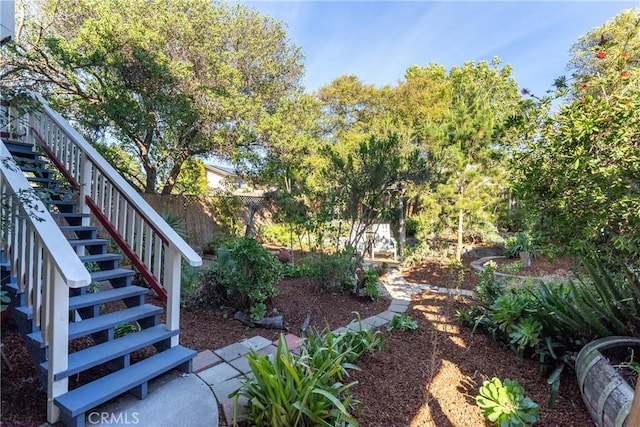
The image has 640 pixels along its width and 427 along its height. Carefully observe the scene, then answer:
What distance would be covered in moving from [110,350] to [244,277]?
4.97ft

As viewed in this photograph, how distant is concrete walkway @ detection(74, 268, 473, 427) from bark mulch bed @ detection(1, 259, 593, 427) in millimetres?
273

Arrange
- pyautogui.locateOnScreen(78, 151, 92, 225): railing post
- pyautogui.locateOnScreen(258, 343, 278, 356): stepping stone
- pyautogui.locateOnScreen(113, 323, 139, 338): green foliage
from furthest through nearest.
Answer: pyautogui.locateOnScreen(78, 151, 92, 225): railing post → pyautogui.locateOnScreen(258, 343, 278, 356): stepping stone → pyautogui.locateOnScreen(113, 323, 139, 338): green foliage

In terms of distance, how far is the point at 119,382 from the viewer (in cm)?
203

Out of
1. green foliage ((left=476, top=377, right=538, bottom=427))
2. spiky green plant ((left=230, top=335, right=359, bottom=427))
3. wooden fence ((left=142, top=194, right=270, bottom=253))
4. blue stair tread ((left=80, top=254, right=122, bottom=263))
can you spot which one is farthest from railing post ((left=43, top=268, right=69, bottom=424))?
wooden fence ((left=142, top=194, right=270, bottom=253))

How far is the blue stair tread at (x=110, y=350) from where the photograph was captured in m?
1.93

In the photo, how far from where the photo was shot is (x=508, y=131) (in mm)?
2932

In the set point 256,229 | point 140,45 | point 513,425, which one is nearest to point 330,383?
point 513,425

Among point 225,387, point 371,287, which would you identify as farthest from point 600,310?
point 225,387

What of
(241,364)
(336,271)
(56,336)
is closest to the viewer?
(56,336)

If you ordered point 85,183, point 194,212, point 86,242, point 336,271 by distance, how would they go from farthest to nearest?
1. point 194,212
2. point 336,271
3. point 85,183
4. point 86,242

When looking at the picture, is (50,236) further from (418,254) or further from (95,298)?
(418,254)

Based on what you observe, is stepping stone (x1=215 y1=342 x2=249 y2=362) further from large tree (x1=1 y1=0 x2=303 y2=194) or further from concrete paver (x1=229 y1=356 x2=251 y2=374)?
large tree (x1=1 y1=0 x2=303 y2=194)

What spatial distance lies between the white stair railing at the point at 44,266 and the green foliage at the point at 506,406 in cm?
250

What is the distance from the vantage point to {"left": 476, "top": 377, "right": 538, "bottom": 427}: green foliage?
1.92 meters
